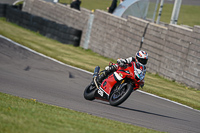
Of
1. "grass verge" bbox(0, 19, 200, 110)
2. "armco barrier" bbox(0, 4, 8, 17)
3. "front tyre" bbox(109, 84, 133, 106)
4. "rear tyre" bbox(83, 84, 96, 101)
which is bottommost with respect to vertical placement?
"grass verge" bbox(0, 19, 200, 110)

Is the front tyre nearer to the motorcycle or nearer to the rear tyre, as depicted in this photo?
the motorcycle

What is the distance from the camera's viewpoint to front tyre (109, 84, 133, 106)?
7859mm

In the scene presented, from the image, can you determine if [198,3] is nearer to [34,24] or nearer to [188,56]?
[34,24]

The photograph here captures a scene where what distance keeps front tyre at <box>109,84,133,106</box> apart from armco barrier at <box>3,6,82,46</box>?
12576 mm

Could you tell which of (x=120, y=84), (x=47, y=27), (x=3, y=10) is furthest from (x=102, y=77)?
(x=3, y=10)

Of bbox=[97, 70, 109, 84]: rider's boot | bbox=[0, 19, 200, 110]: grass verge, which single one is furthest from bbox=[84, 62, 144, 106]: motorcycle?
bbox=[0, 19, 200, 110]: grass verge

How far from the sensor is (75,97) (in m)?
9.17

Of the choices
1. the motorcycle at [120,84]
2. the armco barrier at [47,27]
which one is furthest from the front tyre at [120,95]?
the armco barrier at [47,27]

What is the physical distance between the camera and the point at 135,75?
8164 mm

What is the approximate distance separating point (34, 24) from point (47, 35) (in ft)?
5.24

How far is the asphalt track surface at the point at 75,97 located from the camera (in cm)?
776

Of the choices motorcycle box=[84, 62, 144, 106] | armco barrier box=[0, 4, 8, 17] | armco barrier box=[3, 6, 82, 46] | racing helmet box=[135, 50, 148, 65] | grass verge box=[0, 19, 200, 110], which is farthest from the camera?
armco barrier box=[0, 4, 8, 17]

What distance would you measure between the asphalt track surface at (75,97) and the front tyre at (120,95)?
0.69 feet

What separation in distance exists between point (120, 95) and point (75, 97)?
1.50 m
